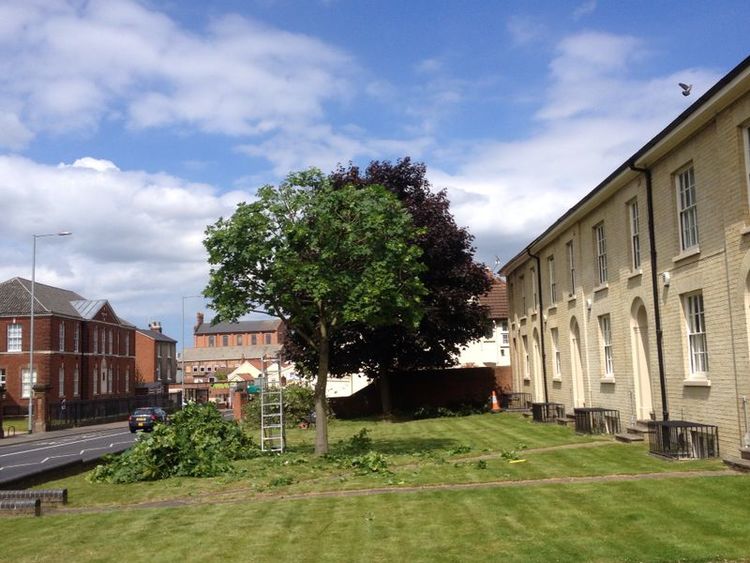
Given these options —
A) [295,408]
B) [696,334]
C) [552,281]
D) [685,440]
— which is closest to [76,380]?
[295,408]

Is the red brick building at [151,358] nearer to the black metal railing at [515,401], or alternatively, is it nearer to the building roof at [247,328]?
the building roof at [247,328]

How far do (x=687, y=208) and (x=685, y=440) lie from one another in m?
4.78

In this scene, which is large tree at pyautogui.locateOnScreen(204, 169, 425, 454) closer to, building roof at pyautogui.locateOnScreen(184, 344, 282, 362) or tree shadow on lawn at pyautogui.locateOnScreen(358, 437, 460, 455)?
tree shadow on lawn at pyautogui.locateOnScreen(358, 437, 460, 455)

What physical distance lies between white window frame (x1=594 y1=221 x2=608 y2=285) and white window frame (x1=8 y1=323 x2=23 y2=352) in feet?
168

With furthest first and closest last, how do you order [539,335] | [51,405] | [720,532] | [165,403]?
[165,403] → [51,405] → [539,335] → [720,532]

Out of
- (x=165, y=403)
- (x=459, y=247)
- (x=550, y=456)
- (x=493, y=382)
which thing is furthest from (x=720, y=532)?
(x=165, y=403)

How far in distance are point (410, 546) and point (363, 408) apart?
31.8 m

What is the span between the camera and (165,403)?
71.3 m

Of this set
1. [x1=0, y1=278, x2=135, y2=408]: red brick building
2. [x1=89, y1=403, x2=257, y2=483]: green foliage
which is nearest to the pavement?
[x1=0, y1=278, x2=135, y2=408]: red brick building

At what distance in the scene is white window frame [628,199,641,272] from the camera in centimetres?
1959

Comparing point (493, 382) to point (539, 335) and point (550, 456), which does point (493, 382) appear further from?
point (550, 456)

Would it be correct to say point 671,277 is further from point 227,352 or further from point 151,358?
point 227,352

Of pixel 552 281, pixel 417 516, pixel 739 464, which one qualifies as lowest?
pixel 417 516

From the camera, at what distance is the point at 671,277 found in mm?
16781
